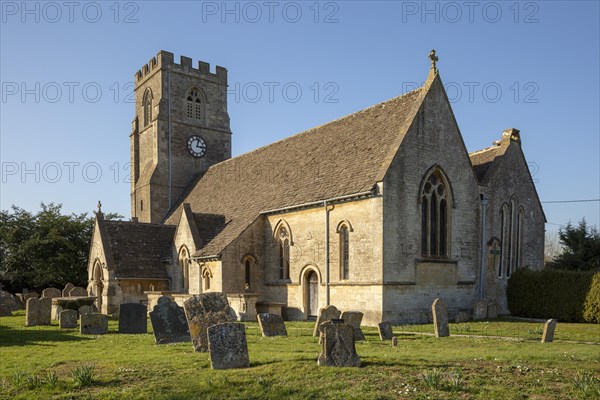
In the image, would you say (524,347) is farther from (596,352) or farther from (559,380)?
(559,380)

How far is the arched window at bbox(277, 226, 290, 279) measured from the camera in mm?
25953

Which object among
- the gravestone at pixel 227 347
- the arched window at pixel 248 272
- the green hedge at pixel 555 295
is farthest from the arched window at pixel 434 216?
the gravestone at pixel 227 347

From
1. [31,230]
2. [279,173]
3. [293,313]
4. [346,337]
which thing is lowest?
[293,313]

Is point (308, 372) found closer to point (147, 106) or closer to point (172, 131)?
point (172, 131)

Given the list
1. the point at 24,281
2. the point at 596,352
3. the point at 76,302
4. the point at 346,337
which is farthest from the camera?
the point at 24,281

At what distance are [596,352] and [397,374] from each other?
6.08 metres

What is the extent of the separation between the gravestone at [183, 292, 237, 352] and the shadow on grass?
5.03m

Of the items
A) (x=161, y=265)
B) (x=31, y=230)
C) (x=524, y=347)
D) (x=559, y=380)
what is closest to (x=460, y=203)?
(x=524, y=347)

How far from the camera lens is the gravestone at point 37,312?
68.9 ft

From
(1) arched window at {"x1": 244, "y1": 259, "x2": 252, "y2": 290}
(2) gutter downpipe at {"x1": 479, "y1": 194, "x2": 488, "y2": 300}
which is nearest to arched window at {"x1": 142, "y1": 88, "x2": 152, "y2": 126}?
(1) arched window at {"x1": 244, "y1": 259, "x2": 252, "y2": 290}

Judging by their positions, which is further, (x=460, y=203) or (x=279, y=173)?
(x=279, y=173)

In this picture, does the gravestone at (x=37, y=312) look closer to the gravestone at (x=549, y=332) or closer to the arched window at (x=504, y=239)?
the gravestone at (x=549, y=332)

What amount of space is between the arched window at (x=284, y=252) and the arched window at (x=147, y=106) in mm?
21498

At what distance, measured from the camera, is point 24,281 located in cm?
4094
